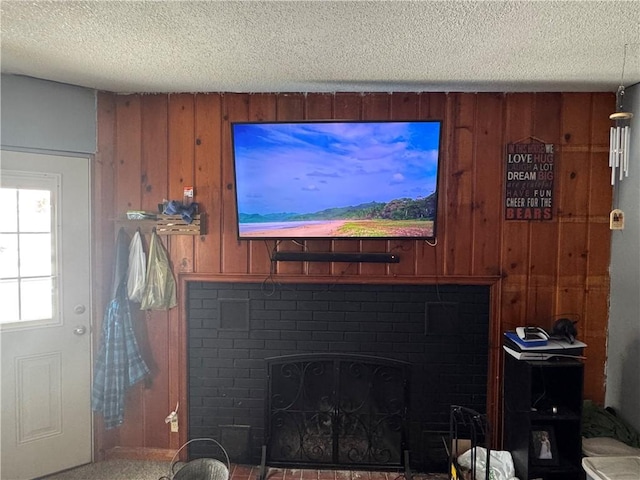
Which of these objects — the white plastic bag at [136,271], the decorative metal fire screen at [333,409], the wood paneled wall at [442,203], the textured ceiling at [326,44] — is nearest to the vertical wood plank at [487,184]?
the wood paneled wall at [442,203]

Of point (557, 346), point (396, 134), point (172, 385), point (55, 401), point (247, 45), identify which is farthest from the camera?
point (172, 385)

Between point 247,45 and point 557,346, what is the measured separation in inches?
89.1

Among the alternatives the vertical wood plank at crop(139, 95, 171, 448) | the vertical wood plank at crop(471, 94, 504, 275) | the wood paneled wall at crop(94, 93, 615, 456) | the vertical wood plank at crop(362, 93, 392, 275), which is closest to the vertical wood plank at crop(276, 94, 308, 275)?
the wood paneled wall at crop(94, 93, 615, 456)

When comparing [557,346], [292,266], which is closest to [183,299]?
[292,266]

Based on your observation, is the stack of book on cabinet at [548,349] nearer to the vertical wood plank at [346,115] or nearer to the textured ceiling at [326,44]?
the vertical wood plank at [346,115]

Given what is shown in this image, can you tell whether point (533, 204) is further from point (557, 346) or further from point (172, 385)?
point (172, 385)

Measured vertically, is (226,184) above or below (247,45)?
below

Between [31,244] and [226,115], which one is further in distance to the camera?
[226,115]

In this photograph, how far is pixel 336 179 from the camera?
2367 mm

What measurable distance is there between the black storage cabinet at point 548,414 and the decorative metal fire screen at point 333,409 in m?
0.66

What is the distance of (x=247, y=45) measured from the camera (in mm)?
1826

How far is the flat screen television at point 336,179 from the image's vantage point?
7.57 feet

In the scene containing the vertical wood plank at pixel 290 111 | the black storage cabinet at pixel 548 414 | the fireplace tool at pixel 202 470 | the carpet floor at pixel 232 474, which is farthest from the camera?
the vertical wood plank at pixel 290 111

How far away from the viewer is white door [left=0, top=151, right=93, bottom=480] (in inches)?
91.1
